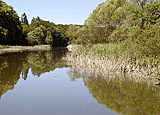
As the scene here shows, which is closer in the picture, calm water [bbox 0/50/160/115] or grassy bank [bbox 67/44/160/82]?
calm water [bbox 0/50/160/115]

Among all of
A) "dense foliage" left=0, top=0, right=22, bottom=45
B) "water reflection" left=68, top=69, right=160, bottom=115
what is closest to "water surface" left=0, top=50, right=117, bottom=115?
"water reflection" left=68, top=69, right=160, bottom=115

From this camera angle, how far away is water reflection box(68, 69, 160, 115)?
7.45 m

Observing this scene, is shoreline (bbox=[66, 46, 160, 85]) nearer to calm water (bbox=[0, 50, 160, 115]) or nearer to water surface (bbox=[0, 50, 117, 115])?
calm water (bbox=[0, 50, 160, 115])

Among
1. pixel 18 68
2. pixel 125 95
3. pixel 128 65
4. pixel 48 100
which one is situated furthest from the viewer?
pixel 18 68

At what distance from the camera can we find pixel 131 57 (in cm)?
1514

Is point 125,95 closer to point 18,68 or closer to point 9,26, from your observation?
point 18,68

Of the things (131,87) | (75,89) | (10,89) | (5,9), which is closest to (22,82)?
(10,89)

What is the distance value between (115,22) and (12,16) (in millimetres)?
48668

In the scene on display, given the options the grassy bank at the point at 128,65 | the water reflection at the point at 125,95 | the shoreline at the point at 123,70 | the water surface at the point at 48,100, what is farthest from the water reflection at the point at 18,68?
the water reflection at the point at 125,95

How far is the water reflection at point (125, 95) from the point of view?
7449mm

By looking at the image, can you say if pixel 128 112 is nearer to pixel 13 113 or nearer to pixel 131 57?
pixel 13 113

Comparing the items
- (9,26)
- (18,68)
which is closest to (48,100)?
(18,68)

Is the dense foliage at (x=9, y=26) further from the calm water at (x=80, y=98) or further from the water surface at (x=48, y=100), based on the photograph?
the calm water at (x=80, y=98)

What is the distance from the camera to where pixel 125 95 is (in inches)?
362
